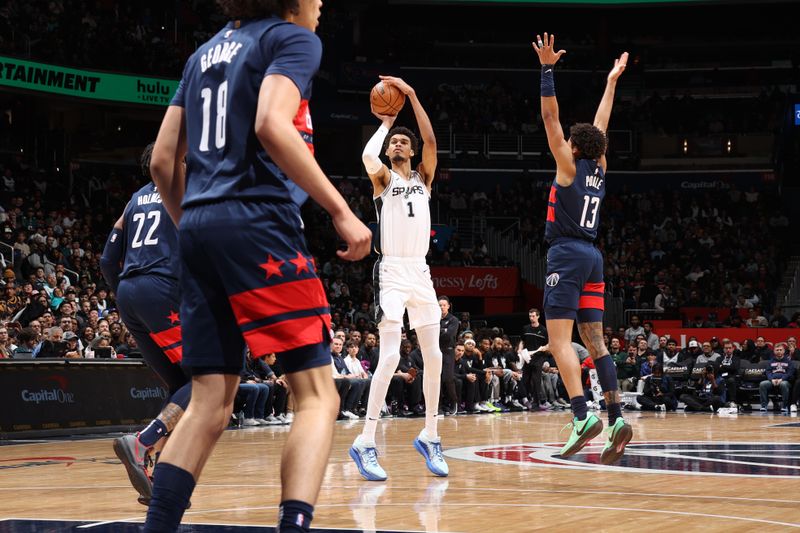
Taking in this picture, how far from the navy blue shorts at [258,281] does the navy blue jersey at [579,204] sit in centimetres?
483

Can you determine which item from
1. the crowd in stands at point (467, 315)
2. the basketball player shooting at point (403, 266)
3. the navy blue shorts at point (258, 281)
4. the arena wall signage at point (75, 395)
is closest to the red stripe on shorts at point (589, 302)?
the basketball player shooting at point (403, 266)

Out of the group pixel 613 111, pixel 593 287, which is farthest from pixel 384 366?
pixel 613 111

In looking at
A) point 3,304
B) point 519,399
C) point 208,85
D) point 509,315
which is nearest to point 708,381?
point 519,399

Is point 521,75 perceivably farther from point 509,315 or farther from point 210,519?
point 210,519

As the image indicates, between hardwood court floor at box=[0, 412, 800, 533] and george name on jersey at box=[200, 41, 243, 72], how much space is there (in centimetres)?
231

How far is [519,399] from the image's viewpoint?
20.3 metres

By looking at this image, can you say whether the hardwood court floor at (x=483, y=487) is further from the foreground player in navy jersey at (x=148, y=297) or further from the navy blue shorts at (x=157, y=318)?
the navy blue shorts at (x=157, y=318)

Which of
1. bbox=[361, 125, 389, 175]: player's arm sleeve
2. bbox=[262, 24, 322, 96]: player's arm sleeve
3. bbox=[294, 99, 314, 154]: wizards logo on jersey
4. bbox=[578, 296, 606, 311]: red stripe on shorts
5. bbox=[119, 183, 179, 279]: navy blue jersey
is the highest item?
bbox=[361, 125, 389, 175]: player's arm sleeve

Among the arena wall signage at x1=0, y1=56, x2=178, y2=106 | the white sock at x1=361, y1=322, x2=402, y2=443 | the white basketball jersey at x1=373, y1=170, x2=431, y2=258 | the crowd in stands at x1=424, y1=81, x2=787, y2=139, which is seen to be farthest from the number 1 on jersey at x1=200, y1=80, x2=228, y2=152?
the crowd in stands at x1=424, y1=81, x2=787, y2=139

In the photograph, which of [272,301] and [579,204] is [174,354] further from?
[579,204]

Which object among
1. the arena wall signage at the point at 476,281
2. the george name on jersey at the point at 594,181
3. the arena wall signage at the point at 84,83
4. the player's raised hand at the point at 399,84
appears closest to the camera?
the player's raised hand at the point at 399,84

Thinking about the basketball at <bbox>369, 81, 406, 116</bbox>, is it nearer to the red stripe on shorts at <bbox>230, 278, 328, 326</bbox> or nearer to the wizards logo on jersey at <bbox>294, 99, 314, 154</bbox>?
the wizards logo on jersey at <bbox>294, 99, 314, 154</bbox>

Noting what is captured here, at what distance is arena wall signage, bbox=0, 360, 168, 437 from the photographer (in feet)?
41.0

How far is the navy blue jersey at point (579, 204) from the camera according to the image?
7980 millimetres
